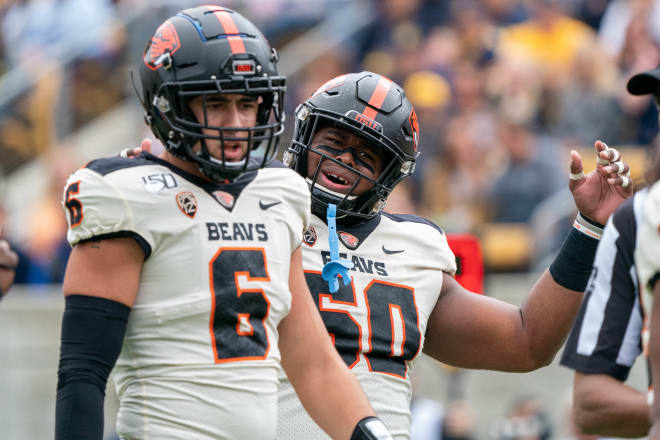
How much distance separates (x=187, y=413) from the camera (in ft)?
9.02

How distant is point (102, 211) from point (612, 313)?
4.26 feet

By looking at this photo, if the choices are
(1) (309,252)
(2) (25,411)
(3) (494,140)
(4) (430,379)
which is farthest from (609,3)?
(1) (309,252)

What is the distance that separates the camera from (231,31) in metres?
2.94

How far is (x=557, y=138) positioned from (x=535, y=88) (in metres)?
0.60

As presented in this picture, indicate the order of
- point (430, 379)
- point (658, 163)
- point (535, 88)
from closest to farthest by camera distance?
point (658, 163) → point (430, 379) → point (535, 88)

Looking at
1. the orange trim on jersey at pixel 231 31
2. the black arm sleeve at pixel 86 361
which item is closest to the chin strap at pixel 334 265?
the orange trim on jersey at pixel 231 31

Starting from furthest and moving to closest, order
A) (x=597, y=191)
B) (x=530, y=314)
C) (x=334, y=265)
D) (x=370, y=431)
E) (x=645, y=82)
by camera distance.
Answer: (x=530, y=314) → (x=597, y=191) → (x=334, y=265) → (x=370, y=431) → (x=645, y=82)

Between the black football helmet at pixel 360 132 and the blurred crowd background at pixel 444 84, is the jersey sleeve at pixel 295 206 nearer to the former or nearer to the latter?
the black football helmet at pixel 360 132

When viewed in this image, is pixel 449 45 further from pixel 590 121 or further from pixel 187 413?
pixel 187 413

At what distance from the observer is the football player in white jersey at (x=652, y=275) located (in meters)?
2.31

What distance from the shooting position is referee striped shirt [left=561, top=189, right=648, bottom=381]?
8.48 ft

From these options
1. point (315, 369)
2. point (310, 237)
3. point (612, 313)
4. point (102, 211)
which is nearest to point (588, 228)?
point (310, 237)

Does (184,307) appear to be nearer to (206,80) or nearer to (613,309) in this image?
(206,80)

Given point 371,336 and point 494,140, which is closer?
point 371,336
